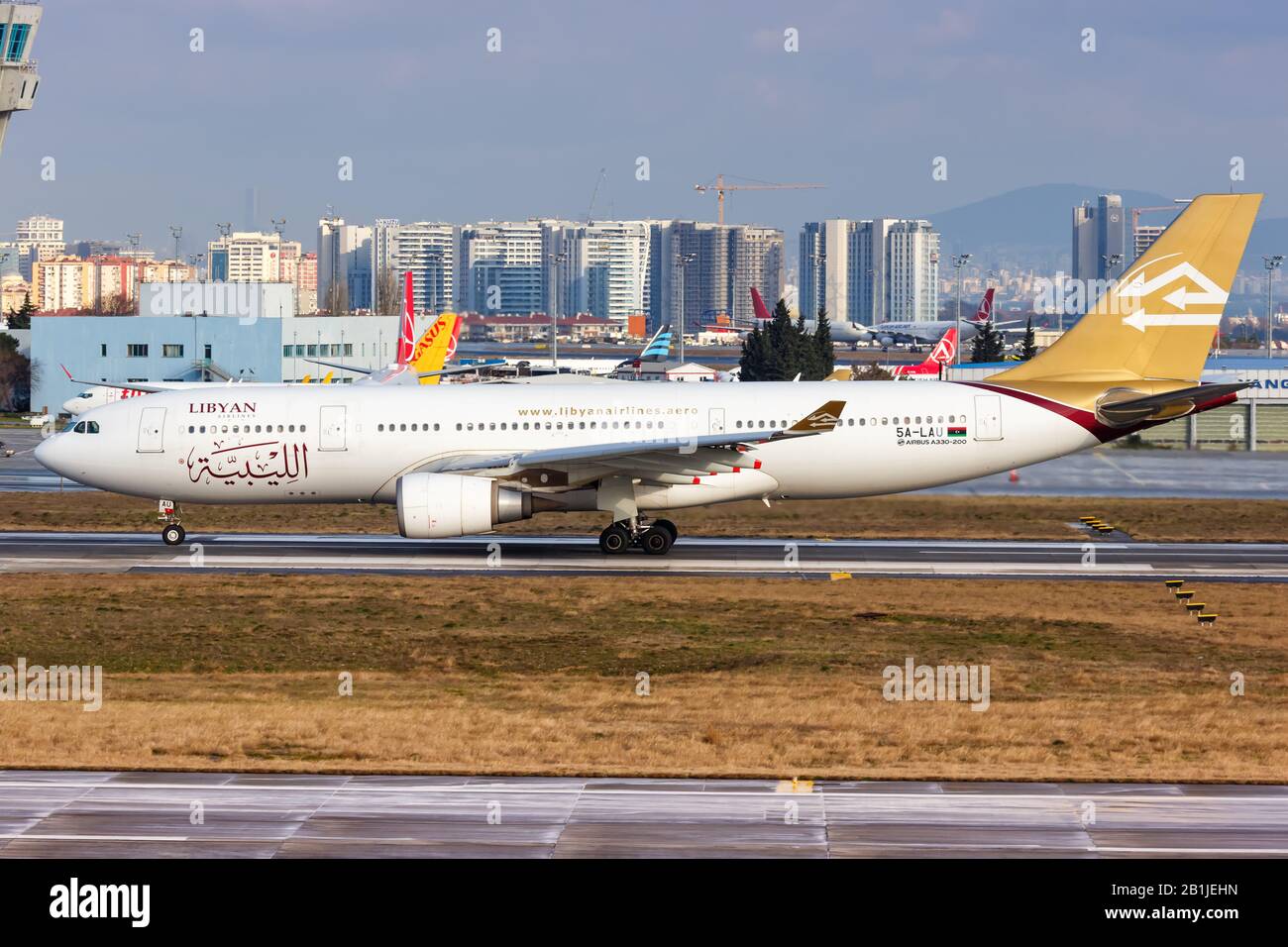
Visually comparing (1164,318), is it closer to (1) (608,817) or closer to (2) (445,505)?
(2) (445,505)

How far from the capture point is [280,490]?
122 ft

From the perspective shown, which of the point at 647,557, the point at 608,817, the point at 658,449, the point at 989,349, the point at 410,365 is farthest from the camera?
the point at 989,349

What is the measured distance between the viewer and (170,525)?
3903cm

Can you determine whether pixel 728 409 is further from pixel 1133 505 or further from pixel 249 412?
pixel 1133 505

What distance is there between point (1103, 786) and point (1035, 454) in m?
20.6

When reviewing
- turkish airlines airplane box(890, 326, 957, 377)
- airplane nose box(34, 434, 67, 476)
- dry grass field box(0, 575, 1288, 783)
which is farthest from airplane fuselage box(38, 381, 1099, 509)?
turkish airlines airplane box(890, 326, 957, 377)

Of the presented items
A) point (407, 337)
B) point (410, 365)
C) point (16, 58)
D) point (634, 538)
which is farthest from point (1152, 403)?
point (16, 58)

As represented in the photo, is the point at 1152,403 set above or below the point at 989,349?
below

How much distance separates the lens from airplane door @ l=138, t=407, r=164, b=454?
37.4m

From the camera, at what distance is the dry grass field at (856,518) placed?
4156cm

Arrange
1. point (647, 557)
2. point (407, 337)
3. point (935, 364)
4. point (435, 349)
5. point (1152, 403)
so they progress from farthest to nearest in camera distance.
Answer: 1. point (407, 337)
2. point (435, 349)
3. point (935, 364)
4. point (647, 557)
5. point (1152, 403)

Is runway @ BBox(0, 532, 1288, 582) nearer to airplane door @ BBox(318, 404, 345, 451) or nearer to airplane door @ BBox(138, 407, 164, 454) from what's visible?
airplane door @ BBox(138, 407, 164, 454)

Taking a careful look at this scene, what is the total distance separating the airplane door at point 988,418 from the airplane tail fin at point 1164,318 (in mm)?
956

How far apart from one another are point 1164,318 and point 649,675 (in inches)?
732
